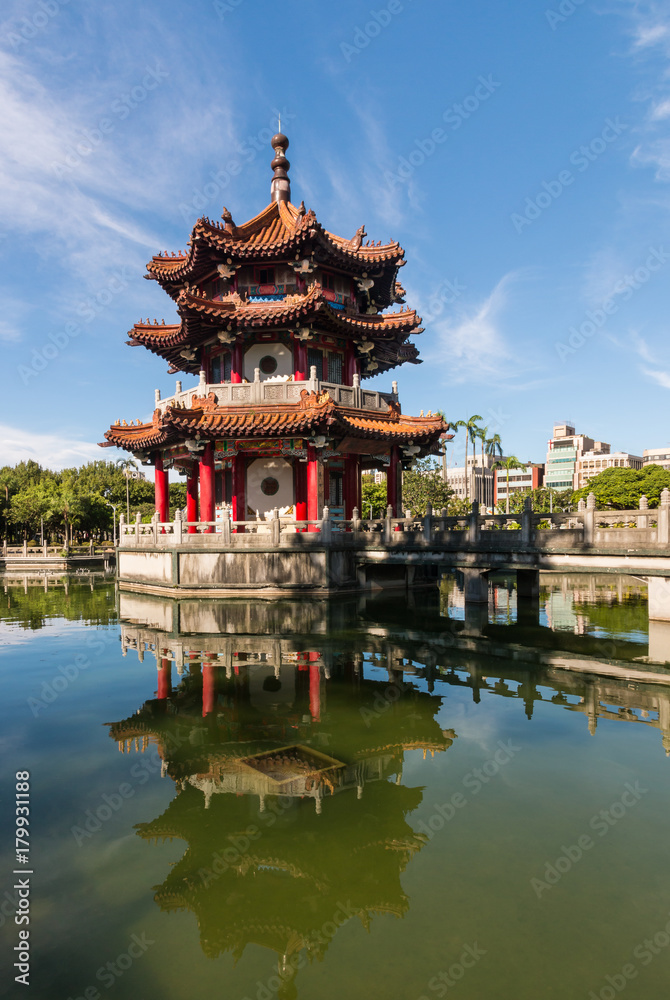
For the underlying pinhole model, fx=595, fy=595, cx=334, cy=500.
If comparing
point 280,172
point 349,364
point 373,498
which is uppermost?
point 280,172

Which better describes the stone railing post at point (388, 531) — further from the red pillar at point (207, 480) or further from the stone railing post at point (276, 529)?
the red pillar at point (207, 480)

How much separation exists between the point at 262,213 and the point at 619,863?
2684 cm

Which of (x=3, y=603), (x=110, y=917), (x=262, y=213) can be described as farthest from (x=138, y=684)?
(x=262, y=213)

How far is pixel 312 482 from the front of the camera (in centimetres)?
2173

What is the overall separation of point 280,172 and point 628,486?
56746mm

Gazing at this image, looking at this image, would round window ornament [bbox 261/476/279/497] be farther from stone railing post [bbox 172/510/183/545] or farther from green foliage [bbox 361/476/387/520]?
green foliage [bbox 361/476/387/520]

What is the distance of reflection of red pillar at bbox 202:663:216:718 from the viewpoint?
30.1 ft

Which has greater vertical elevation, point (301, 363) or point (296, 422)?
Result: point (301, 363)

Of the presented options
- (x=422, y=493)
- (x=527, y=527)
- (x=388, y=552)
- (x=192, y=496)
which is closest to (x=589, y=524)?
(x=527, y=527)

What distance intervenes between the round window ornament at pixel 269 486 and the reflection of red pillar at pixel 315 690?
13.0 metres

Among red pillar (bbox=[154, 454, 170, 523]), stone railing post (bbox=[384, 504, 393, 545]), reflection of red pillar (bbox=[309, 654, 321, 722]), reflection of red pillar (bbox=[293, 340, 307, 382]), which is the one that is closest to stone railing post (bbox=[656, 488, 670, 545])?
stone railing post (bbox=[384, 504, 393, 545])

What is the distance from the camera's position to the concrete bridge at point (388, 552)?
49.7 ft

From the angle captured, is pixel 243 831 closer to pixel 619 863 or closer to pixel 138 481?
pixel 619 863

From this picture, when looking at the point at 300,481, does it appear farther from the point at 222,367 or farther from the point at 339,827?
the point at 339,827
